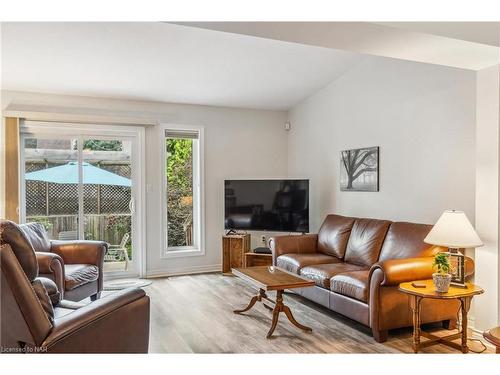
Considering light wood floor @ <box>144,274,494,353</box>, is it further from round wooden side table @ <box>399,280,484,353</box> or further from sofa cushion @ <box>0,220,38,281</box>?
sofa cushion @ <box>0,220,38,281</box>

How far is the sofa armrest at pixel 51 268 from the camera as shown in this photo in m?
3.48

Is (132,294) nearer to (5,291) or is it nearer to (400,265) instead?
(5,291)

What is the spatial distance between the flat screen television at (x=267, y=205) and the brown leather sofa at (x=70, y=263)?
1891 mm

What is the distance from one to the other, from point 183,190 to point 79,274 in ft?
7.29

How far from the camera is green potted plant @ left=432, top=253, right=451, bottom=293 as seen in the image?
284 cm

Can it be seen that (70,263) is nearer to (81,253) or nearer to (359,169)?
(81,253)

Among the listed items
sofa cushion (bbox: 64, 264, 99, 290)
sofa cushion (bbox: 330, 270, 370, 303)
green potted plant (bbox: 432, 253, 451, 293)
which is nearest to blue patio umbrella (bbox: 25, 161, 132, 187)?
sofa cushion (bbox: 64, 264, 99, 290)

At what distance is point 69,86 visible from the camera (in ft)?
15.7

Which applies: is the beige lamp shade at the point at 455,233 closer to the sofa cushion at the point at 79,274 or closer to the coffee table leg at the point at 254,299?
the coffee table leg at the point at 254,299

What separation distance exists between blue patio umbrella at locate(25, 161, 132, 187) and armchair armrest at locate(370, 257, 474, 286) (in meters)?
3.62

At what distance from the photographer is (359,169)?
4820 mm

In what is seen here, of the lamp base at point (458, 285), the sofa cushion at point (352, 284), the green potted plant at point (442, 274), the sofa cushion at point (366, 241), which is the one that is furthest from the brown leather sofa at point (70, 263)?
the lamp base at point (458, 285)

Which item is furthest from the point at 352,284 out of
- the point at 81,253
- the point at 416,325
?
the point at 81,253

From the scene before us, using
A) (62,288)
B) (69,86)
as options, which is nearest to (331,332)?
(62,288)
